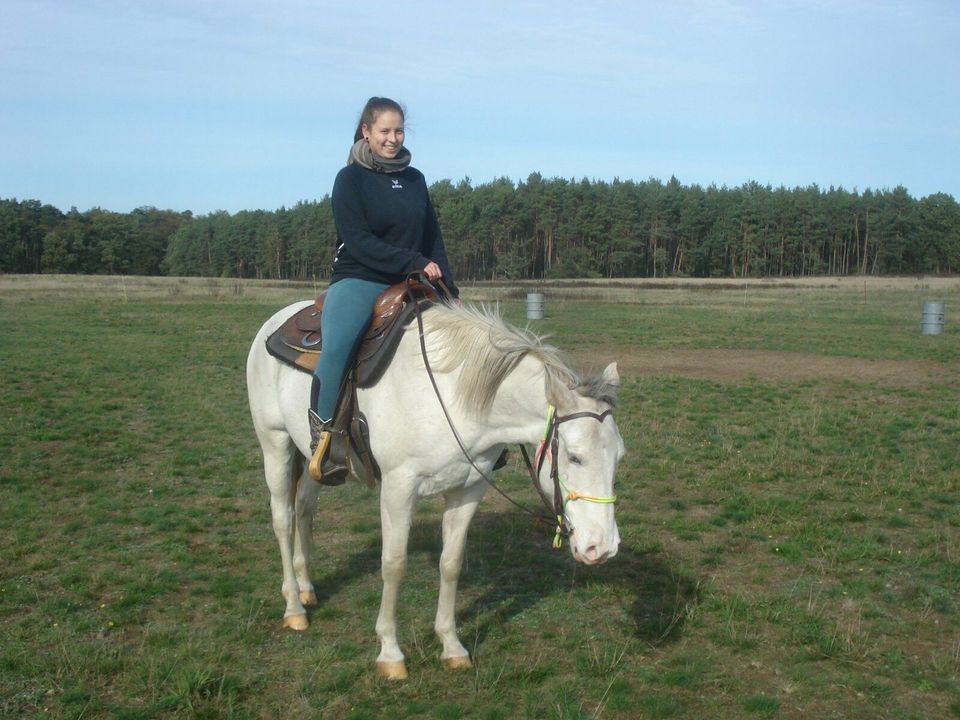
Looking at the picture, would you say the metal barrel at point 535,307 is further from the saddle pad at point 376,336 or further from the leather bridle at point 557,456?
the leather bridle at point 557,456

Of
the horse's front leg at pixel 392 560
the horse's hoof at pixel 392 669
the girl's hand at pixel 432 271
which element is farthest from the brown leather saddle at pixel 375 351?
the horse's hoof at pixel 392 669

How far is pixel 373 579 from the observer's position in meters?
6.23

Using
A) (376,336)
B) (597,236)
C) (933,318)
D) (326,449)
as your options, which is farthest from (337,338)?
(597,236)

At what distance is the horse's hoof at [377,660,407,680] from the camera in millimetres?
4547

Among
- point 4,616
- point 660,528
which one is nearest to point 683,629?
→ point 660,528

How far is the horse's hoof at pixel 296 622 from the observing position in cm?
528

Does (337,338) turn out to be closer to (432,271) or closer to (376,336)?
(376,336)

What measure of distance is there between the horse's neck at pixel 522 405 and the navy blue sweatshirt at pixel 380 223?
93 cm

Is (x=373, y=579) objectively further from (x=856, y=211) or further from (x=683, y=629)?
(x=856, y=211)

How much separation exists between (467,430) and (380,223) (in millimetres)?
1379

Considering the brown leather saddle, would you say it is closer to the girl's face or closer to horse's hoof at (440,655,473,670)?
the girl's face

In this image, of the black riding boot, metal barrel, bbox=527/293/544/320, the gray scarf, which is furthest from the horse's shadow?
metal barrel, bbox=527/293/544/320

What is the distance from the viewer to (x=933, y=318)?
85.6ft

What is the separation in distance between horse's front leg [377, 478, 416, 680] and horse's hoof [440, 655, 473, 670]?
10.0 inches
